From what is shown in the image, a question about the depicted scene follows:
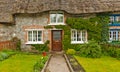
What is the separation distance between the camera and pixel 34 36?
1305 inches

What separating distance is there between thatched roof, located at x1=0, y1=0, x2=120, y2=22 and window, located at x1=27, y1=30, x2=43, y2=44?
8.77 feet

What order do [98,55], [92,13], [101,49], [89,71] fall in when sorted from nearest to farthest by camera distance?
[89,71]
[98,55]
[101,49]
[92,13]

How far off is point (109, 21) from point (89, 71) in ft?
51.5

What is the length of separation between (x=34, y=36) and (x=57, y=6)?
4752 millimetres

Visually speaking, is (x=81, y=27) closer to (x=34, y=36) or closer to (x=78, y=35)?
(x=78, y=35)

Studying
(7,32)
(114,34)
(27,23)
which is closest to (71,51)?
(27,23)

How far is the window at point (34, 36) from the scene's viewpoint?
33.0 metres

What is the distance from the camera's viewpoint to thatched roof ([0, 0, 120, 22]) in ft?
105

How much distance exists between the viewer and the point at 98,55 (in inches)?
1091

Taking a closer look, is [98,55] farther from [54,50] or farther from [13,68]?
[13,68]

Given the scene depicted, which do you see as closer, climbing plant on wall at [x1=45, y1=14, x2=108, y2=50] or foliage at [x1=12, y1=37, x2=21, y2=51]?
climbing plant on wall at [x1=45, y1=14, x2=108, y2=50]

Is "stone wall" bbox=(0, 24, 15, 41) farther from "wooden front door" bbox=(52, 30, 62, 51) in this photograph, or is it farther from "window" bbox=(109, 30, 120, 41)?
"window" bbox=(109, 30, 120, 41)

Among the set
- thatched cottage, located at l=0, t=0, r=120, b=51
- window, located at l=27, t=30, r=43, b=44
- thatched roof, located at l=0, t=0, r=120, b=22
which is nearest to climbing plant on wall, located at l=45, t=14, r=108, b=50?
thatched cottage, located at l=0, t=0, r=120, b=51

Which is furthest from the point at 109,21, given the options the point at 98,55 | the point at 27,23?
the point at 27,23
